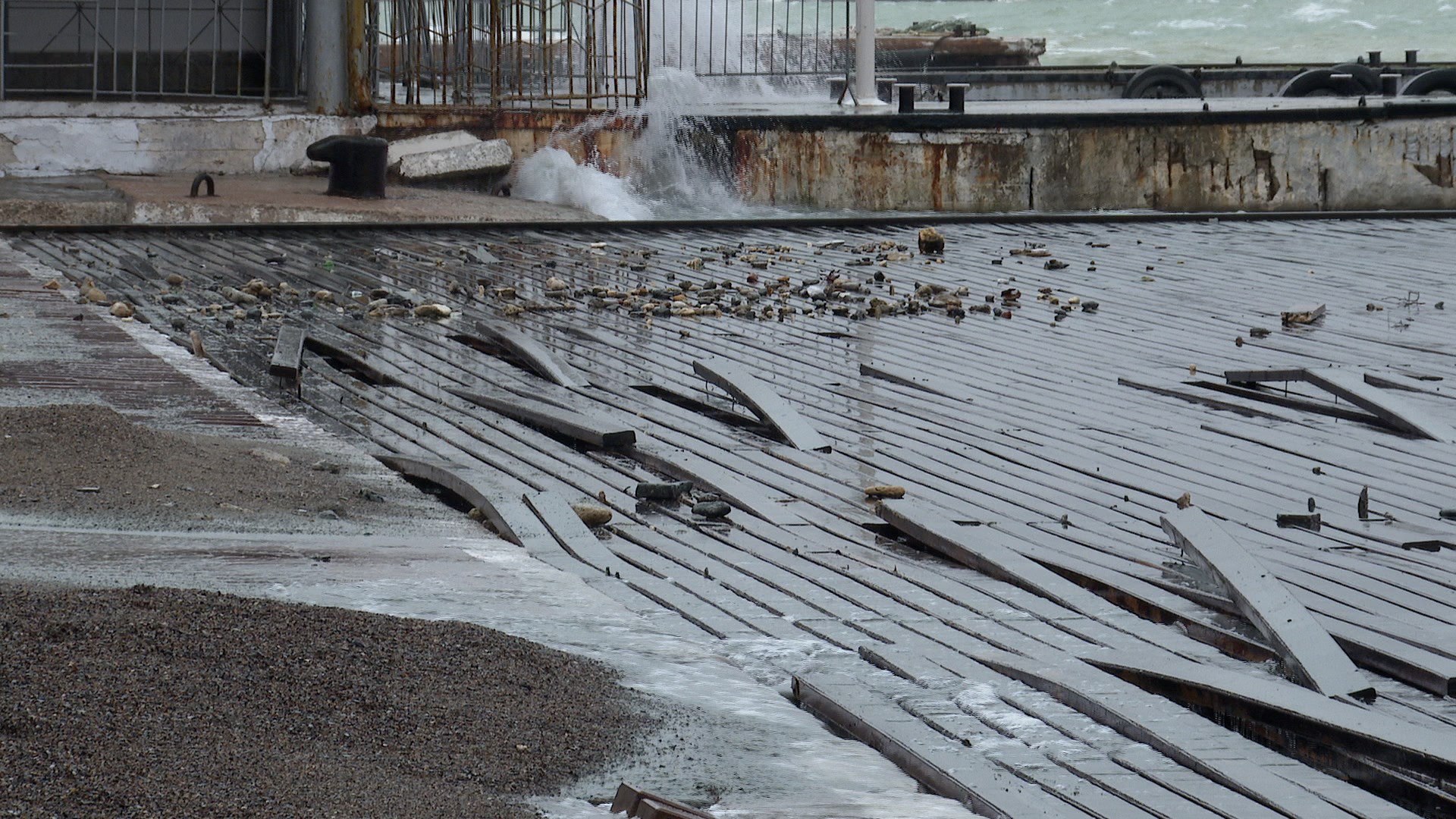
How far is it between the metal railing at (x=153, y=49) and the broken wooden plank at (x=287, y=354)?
33.0 feet

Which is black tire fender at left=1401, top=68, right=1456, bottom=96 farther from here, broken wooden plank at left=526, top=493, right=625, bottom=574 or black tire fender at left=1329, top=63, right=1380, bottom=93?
broken wooden plank at left=526, top=493, right=625, bottom=574

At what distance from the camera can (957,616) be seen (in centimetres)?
471

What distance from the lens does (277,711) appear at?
3471 mm

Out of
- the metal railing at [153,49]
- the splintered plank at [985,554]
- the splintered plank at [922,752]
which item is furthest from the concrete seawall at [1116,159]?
the splintered plank at [922,752]

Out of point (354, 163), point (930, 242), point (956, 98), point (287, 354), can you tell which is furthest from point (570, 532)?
point (956, 98)

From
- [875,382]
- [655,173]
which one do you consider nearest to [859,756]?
[875,382]

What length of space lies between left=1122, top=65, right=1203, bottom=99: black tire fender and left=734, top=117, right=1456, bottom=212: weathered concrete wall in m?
9.87

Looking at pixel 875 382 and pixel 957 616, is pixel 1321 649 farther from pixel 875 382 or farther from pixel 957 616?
pixel 875 382

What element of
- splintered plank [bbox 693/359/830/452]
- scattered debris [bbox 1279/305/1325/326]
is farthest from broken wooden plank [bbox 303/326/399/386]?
scattered debris [bbox 1279/305/1325/326]

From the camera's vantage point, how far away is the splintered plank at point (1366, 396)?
714cm

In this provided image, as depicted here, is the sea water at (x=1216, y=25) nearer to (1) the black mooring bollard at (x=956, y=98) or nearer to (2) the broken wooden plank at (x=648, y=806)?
(1) the black mooring bollard at (x=956, y=98)

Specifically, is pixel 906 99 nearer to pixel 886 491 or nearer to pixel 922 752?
pixel 886 491

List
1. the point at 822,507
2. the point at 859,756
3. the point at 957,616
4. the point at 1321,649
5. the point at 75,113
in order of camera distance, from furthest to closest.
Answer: the point at 75,113 → the point at 822,507 → the point at 957,616 → the point at 1321,649 → the point at 859,756

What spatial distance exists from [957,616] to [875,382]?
12.0 feet
